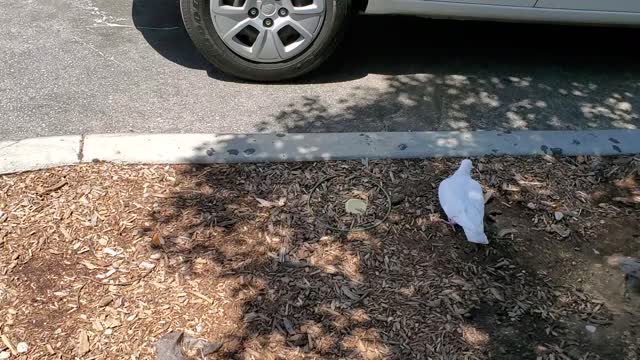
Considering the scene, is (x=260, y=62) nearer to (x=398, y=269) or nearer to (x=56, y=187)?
(x=56, y=187)

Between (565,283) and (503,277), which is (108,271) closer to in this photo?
(503,277)

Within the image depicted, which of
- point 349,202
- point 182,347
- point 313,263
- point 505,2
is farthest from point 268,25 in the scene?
point 182,347

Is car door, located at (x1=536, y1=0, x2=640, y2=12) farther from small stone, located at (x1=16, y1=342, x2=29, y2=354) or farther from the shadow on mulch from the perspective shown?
small stone, located at (x1=16, y1=342, x2=29, y2=354)

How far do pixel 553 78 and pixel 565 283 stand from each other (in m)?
2.07

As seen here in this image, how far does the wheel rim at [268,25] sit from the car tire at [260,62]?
3 cm

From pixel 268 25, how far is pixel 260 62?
0.80 feet

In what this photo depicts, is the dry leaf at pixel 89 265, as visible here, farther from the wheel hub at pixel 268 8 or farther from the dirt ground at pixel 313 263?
the wheel hub at pixel 268 8

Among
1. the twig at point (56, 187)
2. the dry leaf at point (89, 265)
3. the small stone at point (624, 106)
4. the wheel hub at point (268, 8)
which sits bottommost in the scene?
the dry leaf at point (89, 265)

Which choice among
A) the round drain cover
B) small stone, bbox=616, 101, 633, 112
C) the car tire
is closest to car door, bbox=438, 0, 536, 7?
the car tire

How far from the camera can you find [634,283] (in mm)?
2971

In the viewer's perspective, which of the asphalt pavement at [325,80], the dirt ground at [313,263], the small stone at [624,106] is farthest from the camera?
the small stone at [624,106]

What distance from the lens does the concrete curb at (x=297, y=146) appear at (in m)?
3.51

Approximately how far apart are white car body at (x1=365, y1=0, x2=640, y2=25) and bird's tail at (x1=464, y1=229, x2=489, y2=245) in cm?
167

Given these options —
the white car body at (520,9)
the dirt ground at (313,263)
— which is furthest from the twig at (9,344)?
the white car body at (520,9)
